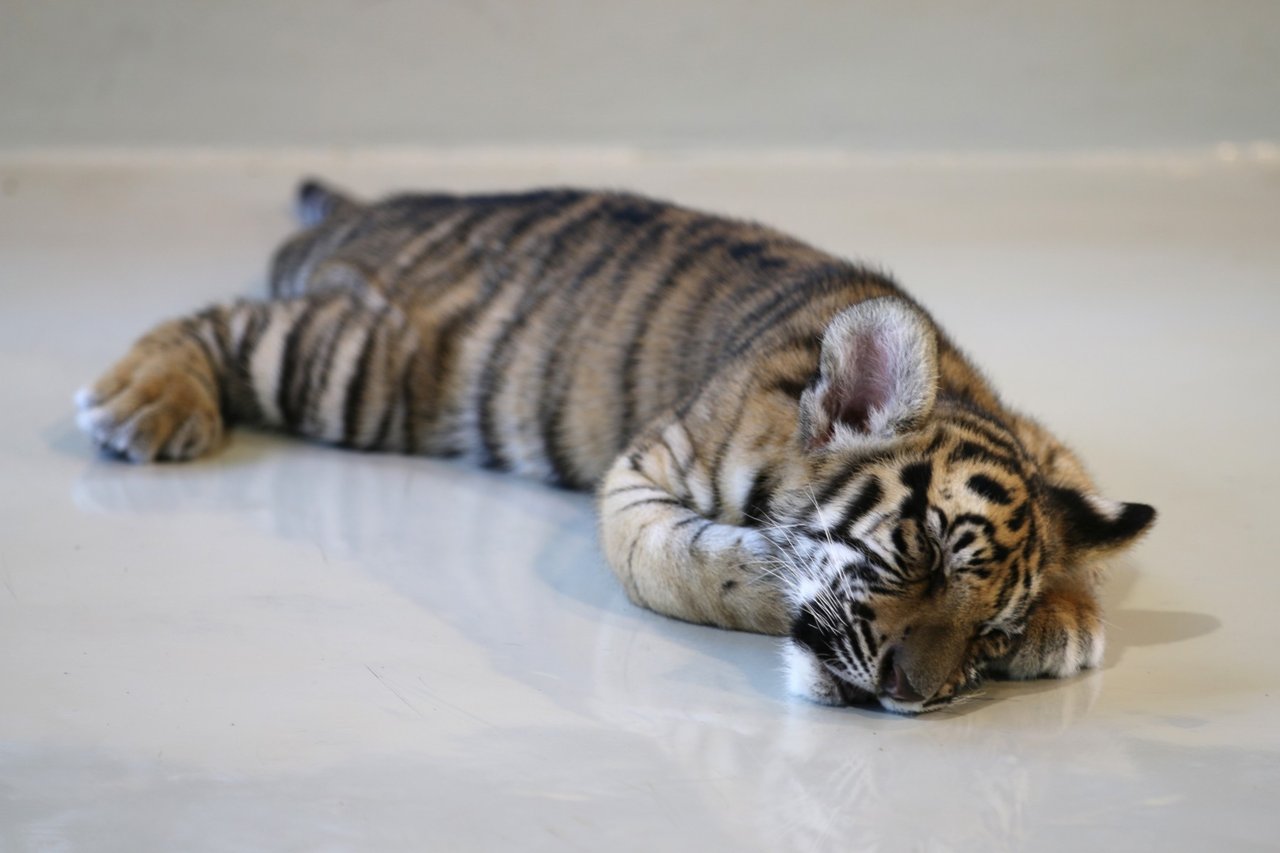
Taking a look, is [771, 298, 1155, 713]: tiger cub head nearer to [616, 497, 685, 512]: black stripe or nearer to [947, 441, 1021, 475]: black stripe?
[947, 441, 1021, 475]: black stripe

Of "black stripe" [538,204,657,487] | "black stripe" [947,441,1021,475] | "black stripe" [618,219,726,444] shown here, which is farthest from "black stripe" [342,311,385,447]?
"black stripe" [947,441,1021,475]

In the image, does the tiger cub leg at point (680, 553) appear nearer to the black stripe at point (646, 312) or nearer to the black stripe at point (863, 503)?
the black stripe at point (863, 503)

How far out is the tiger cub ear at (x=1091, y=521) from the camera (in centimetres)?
244

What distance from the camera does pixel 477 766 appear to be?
212 centimetres

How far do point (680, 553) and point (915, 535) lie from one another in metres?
0.51

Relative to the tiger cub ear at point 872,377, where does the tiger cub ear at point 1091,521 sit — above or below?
below

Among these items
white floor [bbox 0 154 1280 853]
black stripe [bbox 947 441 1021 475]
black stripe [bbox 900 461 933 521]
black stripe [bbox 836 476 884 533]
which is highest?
black stripe [bbox 947 441 1021 475]

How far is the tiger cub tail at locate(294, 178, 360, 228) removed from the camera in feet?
16.1

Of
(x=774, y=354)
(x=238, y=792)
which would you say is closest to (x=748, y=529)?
(x=774, y=354)

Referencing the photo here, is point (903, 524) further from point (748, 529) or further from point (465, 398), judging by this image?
point (465, 398)

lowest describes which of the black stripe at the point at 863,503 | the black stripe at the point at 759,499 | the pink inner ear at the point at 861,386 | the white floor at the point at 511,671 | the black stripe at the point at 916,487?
the white floor at the point at 511,671

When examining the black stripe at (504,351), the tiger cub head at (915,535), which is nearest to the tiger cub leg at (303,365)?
the black stripe at (504,351)

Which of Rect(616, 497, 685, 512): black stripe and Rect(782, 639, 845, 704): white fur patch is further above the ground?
Rect(616, 497, 685, 512): black stripe

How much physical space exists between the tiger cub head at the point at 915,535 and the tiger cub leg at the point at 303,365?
1342 millimetres
